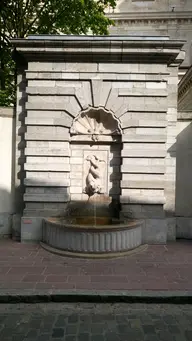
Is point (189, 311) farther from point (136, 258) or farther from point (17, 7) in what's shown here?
point (17, 7)

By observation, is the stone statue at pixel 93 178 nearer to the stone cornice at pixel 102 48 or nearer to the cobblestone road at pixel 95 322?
the stone cornice at pixel 102 48

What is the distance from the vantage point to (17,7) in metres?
10.8

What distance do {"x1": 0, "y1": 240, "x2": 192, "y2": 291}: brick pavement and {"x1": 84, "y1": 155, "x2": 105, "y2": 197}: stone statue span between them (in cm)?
224

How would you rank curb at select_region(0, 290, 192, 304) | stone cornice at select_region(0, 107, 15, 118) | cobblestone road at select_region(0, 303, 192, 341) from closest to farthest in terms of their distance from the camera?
cobblestone road at select_region(0, 303, 192, 341), curb at select_region(0, 290, 192, 304), stone cornice at select_region(0, 107, 15, 118)

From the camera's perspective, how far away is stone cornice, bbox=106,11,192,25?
54.9 ft

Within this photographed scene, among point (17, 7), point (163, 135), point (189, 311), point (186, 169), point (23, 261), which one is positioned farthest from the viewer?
point (17, 7)

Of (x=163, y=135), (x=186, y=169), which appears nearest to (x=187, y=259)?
(x=186, y=169)

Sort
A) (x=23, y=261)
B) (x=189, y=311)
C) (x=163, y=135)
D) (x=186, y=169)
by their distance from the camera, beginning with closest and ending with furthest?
(x=189, y=311), (x=23, y=261), (x=163, y=135), (x=186, y=169)

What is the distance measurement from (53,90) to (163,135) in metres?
3.62

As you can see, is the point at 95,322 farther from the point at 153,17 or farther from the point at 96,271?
the point at 153,17

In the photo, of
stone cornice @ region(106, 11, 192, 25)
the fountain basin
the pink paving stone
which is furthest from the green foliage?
the pink paving stone

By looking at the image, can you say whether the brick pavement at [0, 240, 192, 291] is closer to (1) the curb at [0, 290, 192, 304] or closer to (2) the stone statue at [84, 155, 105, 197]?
(1) the curb at [0, 290, 192, 304]

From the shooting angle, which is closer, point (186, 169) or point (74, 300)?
point (74, 300)

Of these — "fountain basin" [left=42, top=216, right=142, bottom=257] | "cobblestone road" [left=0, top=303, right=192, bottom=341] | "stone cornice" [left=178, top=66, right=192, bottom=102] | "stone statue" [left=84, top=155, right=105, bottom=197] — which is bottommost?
"cobblestone road" [left=0, top=303, right=192, bottom=341]
